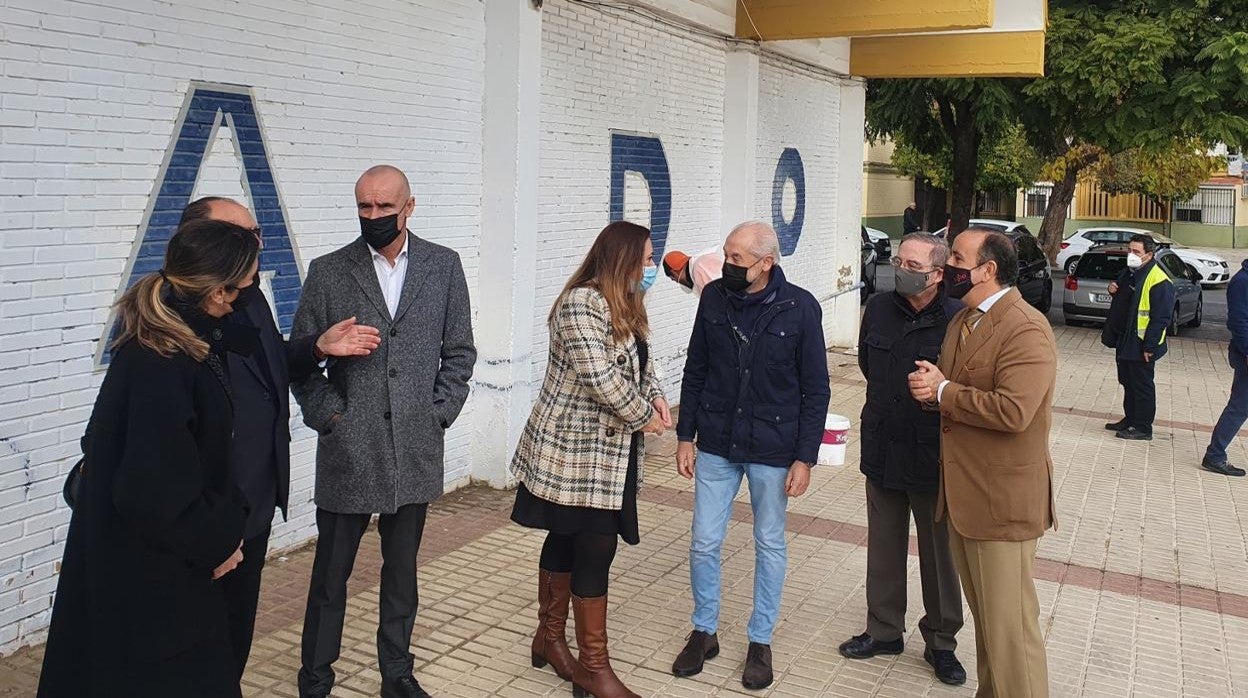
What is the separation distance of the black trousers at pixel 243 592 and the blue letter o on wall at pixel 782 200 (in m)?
9.48

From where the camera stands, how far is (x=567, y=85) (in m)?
8.58

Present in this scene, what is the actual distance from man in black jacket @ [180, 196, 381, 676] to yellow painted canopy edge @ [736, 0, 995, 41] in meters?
7.95

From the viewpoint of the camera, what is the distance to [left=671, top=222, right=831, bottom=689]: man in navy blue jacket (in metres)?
4.82

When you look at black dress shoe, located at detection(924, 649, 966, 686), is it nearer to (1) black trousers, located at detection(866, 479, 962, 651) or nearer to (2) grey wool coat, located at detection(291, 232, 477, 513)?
(1) black trousers, located at detection(866, 479, 962, 651)

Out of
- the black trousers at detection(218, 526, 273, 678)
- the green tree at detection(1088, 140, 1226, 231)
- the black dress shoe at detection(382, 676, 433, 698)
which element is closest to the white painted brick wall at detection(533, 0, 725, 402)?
the black dress shoe at detection(382, 676, 433, 698)

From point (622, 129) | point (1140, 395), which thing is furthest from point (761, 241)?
point (1140, 395)

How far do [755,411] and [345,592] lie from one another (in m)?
1.80

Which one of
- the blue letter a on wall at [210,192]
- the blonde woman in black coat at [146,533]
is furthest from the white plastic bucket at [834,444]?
the blonde woman in black coat at [146,533]

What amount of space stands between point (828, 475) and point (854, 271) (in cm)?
704

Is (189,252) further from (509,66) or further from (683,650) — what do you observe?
(509,66)

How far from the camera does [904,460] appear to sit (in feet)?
16.4

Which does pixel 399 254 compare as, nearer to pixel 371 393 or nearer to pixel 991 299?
pixel 371 393

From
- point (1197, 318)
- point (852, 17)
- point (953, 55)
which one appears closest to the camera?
point (852, 17)

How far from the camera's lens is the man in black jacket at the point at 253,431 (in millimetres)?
3572
